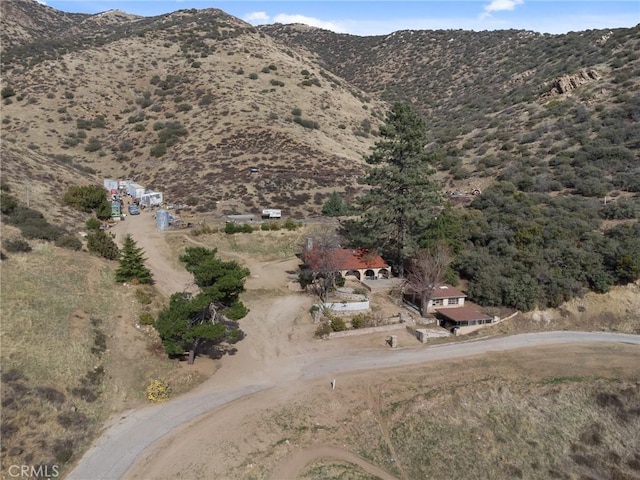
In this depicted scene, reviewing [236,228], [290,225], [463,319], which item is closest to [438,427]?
[463,319]

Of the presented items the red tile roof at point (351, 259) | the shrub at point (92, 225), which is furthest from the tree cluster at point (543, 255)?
the shrub at point (92, 225)

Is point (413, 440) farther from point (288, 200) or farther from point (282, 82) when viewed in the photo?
point (282, 82)

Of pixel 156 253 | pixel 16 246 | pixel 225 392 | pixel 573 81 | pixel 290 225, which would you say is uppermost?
pixel 573 81

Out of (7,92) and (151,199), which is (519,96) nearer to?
(151,199)

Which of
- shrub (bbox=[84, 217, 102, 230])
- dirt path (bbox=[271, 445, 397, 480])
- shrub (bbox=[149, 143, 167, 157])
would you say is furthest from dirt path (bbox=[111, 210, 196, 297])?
shrub (bbox=[149, 143, 167, 157])

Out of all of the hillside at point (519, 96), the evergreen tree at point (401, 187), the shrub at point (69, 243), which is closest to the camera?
the shrub at point (69, 243)

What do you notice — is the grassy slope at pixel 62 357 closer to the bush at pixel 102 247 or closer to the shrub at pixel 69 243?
the shrub at pixel 69 243

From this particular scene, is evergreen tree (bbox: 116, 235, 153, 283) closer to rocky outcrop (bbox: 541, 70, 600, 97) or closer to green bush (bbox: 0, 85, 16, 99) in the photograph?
green bush (bbox: 0, 85, 16, 99)
